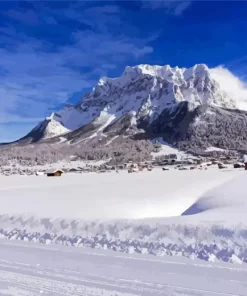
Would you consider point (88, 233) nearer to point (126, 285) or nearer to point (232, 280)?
point (126, 285)

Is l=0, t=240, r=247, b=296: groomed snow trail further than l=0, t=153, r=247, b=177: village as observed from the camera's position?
No

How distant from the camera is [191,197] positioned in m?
26.4

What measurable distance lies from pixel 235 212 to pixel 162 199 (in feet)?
33.0

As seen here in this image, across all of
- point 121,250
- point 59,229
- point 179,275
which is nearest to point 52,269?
point 121,250

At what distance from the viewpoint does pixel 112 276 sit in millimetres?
7758

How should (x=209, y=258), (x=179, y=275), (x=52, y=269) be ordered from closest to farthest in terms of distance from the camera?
1. (x=179, y=275)
2. (x=52, y=269)
3. (x=209, y=258)

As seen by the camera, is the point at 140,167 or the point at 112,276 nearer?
the point at 112,276

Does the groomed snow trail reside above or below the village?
below

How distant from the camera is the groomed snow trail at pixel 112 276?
22.4 ft

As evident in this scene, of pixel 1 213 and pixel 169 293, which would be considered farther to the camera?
pixel 1 213

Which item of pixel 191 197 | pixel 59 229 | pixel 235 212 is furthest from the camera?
pixel 191 197

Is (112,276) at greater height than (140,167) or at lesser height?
lesser

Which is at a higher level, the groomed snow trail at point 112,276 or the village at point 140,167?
the village at point 140,167

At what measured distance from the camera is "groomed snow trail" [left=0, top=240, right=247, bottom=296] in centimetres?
682
